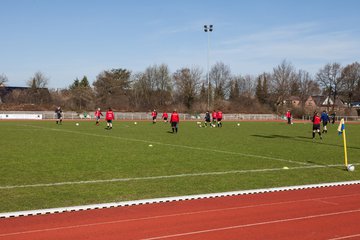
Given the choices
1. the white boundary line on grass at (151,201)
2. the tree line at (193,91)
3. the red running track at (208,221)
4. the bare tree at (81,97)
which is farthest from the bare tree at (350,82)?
the red running track at (208,221)

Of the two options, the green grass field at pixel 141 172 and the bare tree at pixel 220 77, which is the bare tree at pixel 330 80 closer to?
the bare tree at pixel 220 77

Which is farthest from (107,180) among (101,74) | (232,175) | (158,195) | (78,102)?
(101,74)

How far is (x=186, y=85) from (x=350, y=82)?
39.6 meters

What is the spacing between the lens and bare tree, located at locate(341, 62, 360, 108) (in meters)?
96.9

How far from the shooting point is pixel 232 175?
1164cm

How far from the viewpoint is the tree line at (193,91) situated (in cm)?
8306

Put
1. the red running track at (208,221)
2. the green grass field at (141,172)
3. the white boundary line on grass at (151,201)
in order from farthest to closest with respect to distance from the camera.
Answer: the green grass field at (141,172)
the white boundary line on grass at (151,201)
the red running track at (208,221)

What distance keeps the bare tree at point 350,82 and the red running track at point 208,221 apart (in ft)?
313

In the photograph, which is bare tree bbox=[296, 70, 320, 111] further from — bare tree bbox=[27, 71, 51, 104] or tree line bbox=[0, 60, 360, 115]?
bare tree bbox=[27, 71, 51, 104]

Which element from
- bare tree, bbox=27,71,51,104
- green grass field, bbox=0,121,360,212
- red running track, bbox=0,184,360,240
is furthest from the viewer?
bare tree, bbox=27,71,51,104

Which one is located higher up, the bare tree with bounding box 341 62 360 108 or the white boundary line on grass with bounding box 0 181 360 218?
the bare tree with bounding box 341 62 360 108

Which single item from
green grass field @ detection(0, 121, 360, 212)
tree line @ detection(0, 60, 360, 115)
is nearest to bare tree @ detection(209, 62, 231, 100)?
tree line @ detection(0, 60, 360, 115)

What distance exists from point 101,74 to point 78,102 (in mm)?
11682

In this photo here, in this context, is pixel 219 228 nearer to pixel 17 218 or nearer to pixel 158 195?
pixel 158 195
